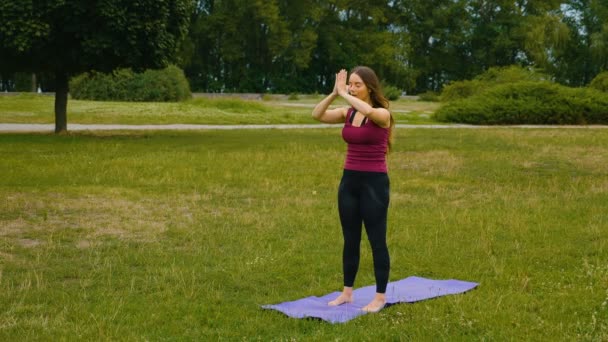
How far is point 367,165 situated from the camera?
6438 mm

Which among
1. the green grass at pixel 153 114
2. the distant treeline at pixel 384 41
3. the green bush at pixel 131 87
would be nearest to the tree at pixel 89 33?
the green grass at pixel 153 114

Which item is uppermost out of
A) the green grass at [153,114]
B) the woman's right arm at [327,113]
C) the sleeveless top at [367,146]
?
the woman's right arm at [327,113]

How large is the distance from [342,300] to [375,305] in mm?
313

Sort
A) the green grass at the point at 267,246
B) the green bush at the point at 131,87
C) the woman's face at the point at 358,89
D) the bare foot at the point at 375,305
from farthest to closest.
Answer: the green bush at the point at 131,87
the woman's face at the point at 358,89
the bare foot at the point at 375,305
the green grass at the point at 267,246

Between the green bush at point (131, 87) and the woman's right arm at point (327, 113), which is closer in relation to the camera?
the woman's right arm at point (327, 113)

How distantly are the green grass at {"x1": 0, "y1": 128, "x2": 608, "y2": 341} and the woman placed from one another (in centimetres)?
54

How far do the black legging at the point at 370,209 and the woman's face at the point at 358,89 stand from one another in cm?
58

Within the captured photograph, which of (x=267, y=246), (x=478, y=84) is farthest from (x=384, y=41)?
(x=267, y=246)

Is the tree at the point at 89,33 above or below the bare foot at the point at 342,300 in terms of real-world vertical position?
above

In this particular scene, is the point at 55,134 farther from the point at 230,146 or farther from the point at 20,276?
the point at 20,276

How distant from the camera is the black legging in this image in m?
6.43

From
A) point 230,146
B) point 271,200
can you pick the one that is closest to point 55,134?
point 230,146

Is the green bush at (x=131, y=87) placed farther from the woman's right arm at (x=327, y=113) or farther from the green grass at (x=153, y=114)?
the woman's right arm at (x=327, y=113)

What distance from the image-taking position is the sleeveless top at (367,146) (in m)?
6.42
